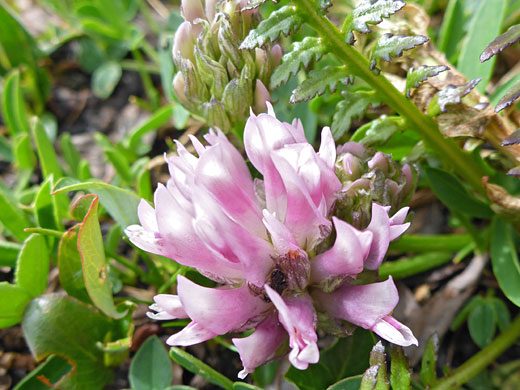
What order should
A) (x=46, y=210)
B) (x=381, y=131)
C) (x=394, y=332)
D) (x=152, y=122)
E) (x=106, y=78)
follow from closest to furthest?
(x=394, y=332), (x=381, y=131), (x=46, y=210), (x=152, y=122), (x=106, y=78)

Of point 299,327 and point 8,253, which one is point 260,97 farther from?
point 8,253

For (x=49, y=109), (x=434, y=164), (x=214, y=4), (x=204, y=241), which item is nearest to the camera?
(x=204, y=241)

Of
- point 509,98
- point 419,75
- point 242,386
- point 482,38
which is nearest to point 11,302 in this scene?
point 242,386

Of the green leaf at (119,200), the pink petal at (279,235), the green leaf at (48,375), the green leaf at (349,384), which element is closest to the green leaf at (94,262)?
the green leaf at (119,200)

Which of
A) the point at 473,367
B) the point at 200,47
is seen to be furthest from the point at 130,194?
the point at 473,367

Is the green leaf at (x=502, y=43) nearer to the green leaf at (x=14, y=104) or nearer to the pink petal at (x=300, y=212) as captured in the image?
the pink petal at (x=300, y=212)

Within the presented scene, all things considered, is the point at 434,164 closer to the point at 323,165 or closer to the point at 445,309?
the point at 445,309

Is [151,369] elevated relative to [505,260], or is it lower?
elevated
